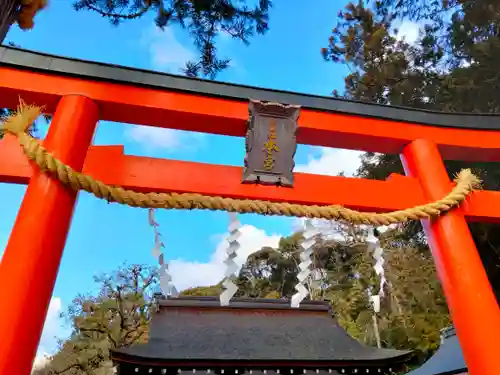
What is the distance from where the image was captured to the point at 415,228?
270 inches

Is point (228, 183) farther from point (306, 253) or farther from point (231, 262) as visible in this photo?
point (306, 253)

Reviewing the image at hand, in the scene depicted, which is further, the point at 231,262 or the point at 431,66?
the point at 431,66

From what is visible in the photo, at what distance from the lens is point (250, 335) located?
5.77 m

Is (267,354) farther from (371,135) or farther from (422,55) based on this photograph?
(422,55)

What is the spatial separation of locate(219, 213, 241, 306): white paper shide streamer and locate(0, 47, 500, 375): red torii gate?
0.66 ft

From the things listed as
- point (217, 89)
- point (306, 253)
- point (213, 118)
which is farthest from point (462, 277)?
point (217, 89)

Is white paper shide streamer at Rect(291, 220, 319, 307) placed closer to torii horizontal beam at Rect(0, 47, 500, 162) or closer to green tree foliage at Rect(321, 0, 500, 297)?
torii horizontal beam at Rect(0, 47, 500, 162)

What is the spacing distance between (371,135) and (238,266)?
4.63ft

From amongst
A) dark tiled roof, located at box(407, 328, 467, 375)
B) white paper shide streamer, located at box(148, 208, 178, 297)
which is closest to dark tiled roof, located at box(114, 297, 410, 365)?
dark tiled roof, located at box(407, 328, 467, 375)

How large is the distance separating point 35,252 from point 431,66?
7766mm

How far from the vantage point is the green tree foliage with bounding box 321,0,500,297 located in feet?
19.3

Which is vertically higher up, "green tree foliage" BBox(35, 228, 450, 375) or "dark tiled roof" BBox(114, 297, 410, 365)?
"green tree foliage" BBox(35, 228, 450, 375)

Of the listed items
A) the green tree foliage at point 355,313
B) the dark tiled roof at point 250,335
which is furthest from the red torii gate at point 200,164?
the green tree foliage at point 355,313

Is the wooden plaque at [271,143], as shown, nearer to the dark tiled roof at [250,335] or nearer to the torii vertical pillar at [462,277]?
the torii vertical pillar at [462,277]
